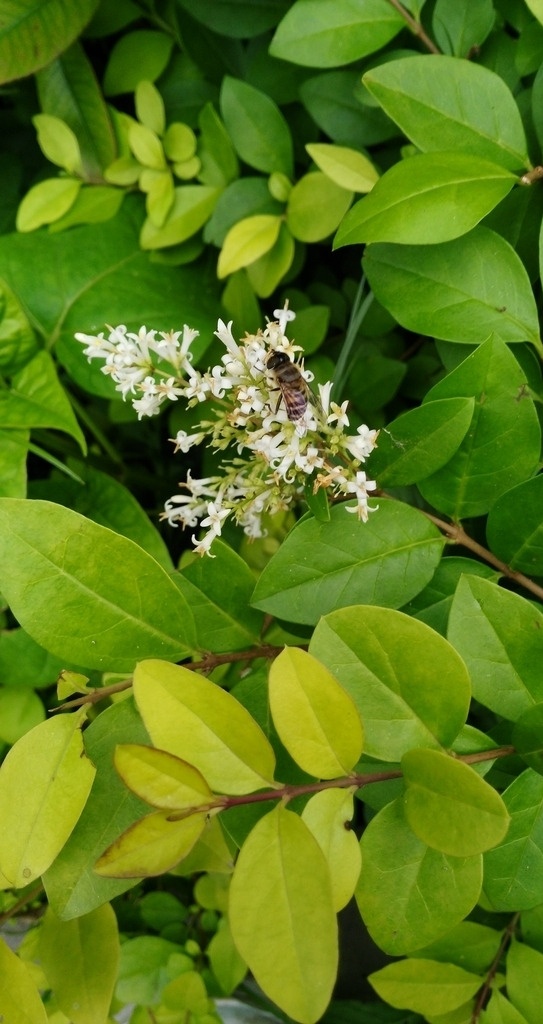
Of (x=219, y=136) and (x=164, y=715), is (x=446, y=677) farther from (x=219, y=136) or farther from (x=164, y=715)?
(x=219, y=136)

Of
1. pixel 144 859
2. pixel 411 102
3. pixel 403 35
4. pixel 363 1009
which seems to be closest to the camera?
pixel 144 859

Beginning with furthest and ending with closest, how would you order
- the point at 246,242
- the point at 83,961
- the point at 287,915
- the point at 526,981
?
1. the point at 246,242
2. the point at 526,981
3. the point at 83,961
4. the point at 287,915

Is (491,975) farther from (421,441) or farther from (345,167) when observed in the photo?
(345,167)

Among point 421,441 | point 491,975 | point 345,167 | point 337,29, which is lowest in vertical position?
point 491,975

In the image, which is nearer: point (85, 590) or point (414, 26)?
point (85, 590)

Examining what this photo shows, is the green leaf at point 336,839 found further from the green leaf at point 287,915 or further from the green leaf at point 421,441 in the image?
the green leaf at point 421,441

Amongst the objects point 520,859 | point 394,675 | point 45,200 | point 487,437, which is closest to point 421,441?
point 487,437

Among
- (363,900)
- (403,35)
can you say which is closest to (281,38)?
(403,35)

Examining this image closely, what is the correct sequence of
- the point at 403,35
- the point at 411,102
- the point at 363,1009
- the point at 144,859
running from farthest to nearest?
the point at 363,1009 → the point at 403,35 → the point at 411,102 → the point at 144,859
